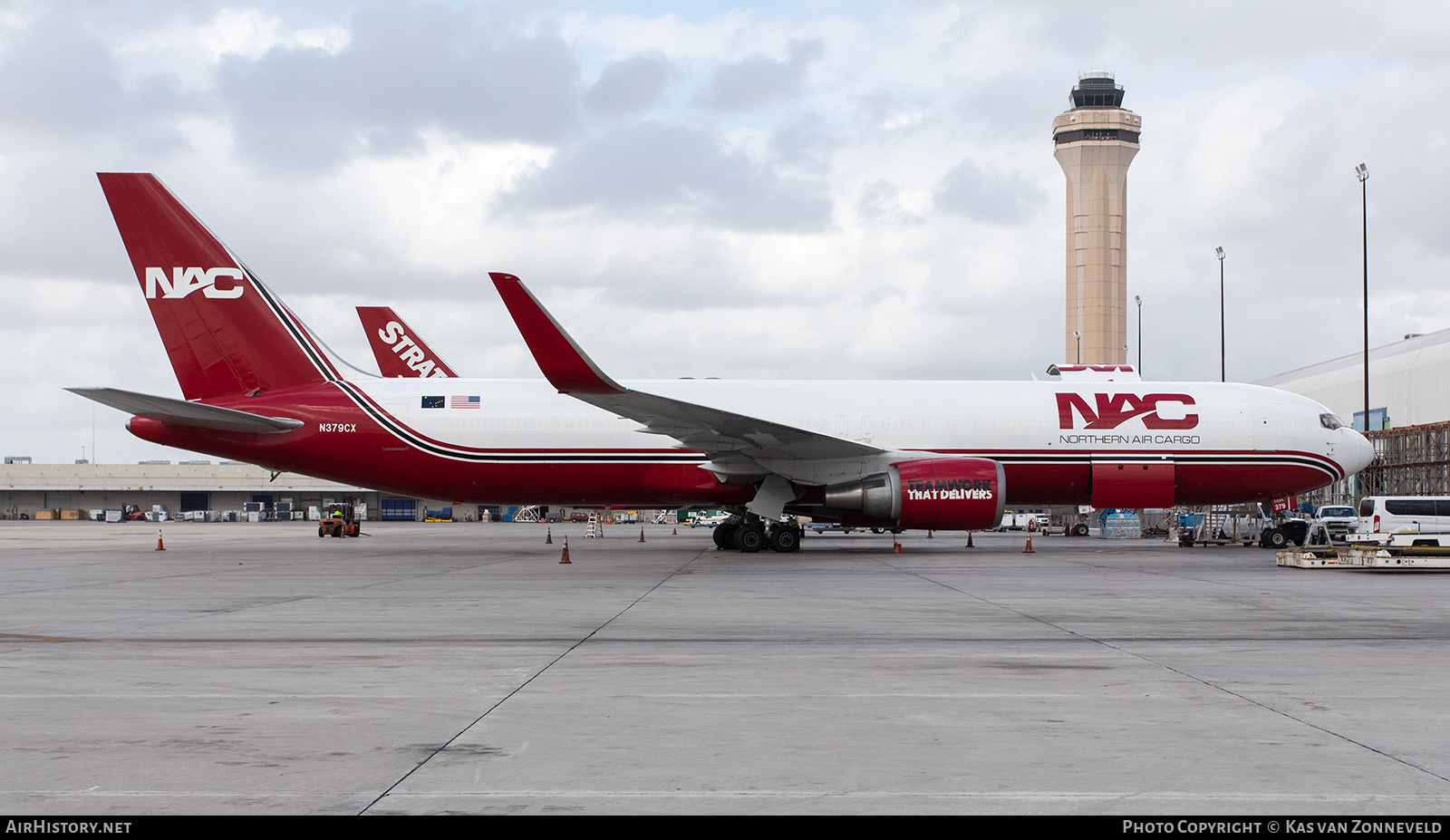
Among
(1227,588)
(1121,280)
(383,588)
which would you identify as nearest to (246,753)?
(383,588)

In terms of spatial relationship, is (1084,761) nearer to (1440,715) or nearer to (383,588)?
(1440,715)

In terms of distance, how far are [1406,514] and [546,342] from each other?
19558mm

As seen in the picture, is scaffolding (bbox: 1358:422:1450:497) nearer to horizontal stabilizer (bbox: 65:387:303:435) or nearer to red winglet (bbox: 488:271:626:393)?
red winglet (bbox: 488:271:626:393)

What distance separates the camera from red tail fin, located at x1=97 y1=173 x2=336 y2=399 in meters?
25.2

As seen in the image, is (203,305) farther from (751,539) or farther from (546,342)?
(751,539)

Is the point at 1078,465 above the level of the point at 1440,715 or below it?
above

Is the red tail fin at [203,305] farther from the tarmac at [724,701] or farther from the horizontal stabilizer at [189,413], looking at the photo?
the tarmac at [724,701]

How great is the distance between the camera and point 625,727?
21.0 feet

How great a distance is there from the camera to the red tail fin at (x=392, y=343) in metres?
41.4

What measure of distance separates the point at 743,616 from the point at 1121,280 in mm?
100932

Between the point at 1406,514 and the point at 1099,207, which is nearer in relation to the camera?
the point at 1406,514

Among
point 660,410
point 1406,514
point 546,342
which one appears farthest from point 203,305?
point 1406,514

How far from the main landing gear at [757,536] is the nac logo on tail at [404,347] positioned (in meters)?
18.1

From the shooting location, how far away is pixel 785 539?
2628 cm
